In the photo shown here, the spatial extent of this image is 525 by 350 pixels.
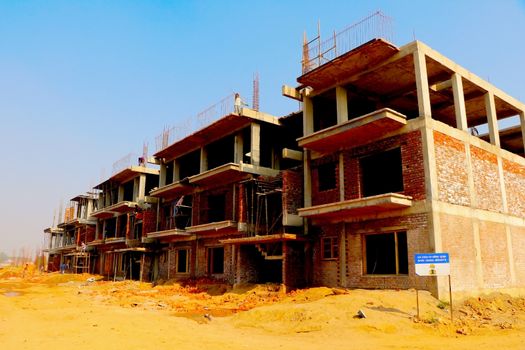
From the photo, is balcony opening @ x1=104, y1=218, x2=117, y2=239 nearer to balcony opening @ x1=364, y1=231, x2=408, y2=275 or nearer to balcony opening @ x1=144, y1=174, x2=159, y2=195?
balcony opening @ x1=144, y1=174, x2=159, y2=195

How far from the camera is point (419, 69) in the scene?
15.9 meters

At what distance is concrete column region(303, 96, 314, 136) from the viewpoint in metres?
19.4

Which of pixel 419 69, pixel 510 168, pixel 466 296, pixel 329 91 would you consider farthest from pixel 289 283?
pixel 510 168

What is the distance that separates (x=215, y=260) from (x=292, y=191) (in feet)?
25.5

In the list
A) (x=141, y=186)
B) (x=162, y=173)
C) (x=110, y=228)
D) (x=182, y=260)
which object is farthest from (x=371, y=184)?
(x=110, y=228)

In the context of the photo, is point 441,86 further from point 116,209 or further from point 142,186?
point 116,209

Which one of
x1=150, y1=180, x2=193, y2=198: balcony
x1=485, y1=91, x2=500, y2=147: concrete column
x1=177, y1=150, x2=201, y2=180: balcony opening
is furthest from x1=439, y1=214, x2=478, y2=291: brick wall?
x1=177, y1=150, x2=201, y2=180: balcony opening

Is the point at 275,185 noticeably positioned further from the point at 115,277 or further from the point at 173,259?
the point at 115,277

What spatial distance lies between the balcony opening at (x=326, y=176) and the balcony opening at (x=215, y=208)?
25.9 ft

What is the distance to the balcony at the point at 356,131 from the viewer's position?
15.4 m

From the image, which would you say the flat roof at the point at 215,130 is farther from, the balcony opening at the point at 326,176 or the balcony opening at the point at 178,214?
the balcony opening at the point at 326,176

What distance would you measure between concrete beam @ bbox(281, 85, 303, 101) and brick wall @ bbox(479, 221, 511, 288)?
9284 millimetres

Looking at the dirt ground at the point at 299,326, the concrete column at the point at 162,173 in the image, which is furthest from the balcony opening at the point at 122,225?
the dirt ground at the point at 299,326

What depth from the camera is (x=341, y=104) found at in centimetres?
1819
